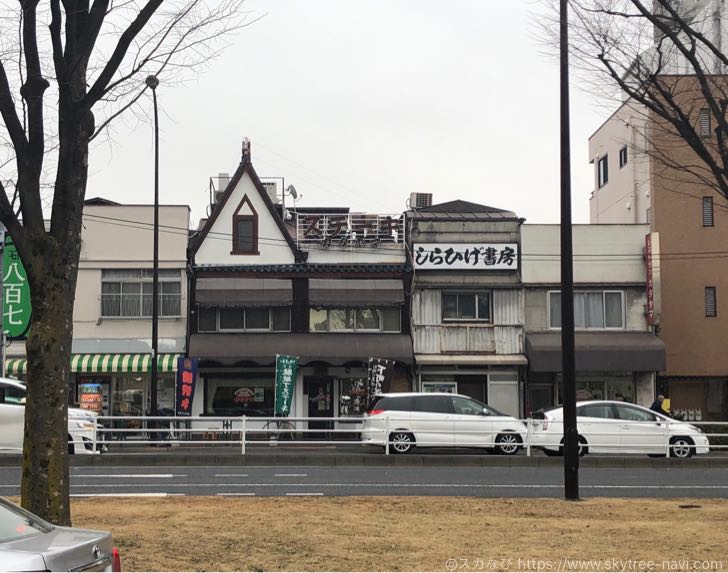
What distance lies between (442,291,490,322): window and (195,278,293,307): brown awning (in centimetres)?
586

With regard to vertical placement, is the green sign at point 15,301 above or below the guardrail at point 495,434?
above

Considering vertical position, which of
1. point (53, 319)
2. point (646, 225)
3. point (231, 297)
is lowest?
point (53, 319)

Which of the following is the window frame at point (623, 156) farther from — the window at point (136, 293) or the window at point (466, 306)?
the window at point (136, 293)

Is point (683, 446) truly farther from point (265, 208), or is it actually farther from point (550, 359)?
point (265, 208)

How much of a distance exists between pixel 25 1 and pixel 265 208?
26446 millimetres

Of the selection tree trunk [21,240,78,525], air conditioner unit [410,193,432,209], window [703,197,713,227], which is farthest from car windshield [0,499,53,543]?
air conditioner unit [410,193,432,209]

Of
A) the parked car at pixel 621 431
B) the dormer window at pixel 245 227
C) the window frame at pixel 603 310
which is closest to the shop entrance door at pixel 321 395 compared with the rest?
the dormer window at pixel 245 227

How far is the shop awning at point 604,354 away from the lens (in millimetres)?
34250

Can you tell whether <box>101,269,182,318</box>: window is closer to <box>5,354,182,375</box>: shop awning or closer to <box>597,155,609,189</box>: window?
<box>5,354,182,375</box>: shop awning

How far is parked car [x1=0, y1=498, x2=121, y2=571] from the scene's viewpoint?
5.08 metres

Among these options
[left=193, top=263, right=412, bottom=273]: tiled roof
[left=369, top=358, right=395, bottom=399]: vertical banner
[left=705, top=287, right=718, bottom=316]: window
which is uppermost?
[left=193, top=263, right=412, bottom=273]: tiled roof

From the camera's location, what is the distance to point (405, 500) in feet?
46.9

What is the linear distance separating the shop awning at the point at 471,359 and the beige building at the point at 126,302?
359 inches

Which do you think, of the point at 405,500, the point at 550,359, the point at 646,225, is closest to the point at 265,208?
the point at 550,359
